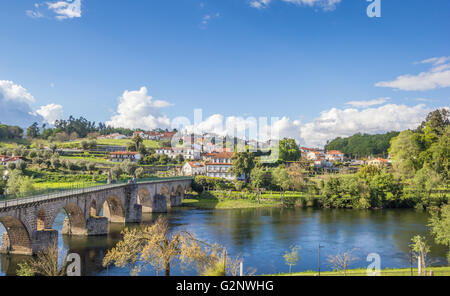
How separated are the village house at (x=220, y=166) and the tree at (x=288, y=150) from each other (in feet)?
67.5

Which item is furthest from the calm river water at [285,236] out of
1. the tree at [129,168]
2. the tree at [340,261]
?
the tree at [129,168]

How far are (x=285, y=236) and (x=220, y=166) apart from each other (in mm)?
49373

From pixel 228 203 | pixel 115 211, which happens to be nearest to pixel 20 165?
pixel 115 211

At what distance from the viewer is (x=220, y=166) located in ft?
292

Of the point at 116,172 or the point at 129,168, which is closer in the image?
the point at 116,172

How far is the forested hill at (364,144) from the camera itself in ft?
520

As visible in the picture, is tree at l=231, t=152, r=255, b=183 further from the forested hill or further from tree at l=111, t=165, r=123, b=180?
the forested hill

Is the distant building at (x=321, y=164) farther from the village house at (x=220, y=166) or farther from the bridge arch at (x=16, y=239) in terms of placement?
the bridge arch at (x=16, y=239)

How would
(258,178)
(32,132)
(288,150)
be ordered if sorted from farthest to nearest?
(32,132)
(288,150)
(258,178)

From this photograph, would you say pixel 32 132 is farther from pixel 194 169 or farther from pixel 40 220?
pixel 40 220

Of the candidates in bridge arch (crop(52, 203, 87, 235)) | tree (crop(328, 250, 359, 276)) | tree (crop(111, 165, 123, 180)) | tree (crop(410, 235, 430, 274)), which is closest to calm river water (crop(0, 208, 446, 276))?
tree (crop(328, 250, 359, 276))

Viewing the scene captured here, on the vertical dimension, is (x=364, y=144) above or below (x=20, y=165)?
above

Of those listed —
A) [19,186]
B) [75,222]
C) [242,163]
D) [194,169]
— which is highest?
[242,163]

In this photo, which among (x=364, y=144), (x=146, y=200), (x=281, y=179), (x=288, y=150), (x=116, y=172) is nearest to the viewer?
(x=146, y=200)
